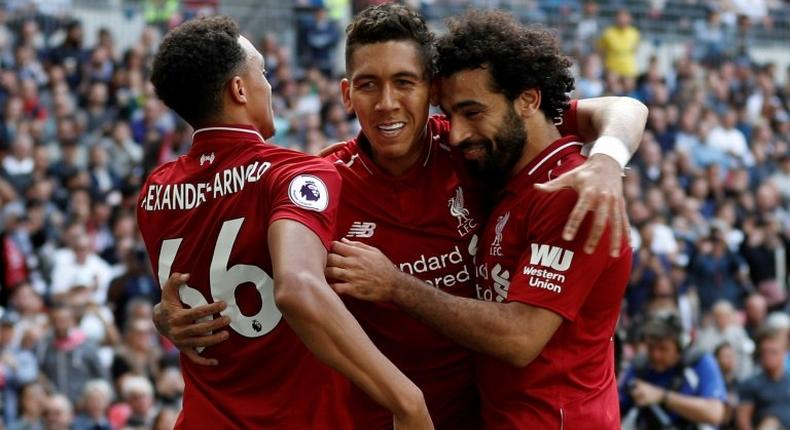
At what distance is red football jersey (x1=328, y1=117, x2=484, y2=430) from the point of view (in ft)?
18.1

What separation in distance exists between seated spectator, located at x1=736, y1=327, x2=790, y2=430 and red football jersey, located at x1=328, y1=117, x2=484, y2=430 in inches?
251

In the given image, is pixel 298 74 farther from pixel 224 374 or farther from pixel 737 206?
pixel 224 374

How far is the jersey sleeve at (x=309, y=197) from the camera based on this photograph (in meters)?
4.52

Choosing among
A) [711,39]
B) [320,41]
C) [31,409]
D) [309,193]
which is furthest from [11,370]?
[711,39]

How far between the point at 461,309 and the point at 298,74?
46.3ft

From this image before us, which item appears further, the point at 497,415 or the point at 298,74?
the point at 298,74

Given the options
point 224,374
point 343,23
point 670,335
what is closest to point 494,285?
point 224,374

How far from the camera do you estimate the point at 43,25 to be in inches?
720

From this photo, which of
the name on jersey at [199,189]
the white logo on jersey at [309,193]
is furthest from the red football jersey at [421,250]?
the white logo on jersey at [309,193]

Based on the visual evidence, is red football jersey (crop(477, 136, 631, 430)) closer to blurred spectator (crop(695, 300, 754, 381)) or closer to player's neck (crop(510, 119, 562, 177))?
player's neck (crop(510, 119, 562, 177))

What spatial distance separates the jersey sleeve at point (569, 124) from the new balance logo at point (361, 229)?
87 cm


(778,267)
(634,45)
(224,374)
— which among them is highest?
(224,374)

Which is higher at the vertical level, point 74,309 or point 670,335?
point 670,335

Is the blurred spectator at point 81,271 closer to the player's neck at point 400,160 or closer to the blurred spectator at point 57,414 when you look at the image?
the blurred spectator at point 57,414
